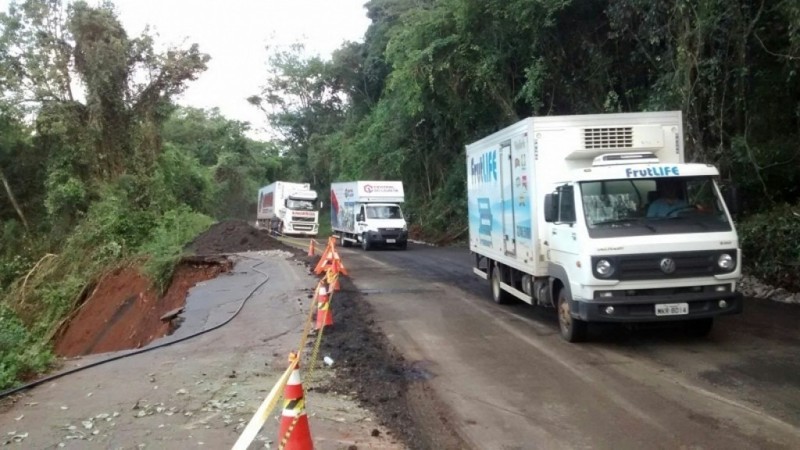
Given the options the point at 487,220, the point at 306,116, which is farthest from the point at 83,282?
the point at 306,116

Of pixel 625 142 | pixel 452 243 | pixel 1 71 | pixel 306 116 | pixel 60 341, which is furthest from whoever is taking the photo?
pixel 306 116

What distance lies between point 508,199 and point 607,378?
15.6ft

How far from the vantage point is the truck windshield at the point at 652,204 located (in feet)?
29.1

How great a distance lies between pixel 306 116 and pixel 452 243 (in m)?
33.3

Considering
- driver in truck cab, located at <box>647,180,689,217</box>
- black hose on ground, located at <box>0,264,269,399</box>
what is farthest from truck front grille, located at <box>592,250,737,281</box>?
black hose on ground, located at <box>0,264,269,399</box>

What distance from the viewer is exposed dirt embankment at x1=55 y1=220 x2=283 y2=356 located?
19.3m

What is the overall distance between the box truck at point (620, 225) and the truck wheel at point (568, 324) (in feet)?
0.05

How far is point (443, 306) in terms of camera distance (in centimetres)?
1317

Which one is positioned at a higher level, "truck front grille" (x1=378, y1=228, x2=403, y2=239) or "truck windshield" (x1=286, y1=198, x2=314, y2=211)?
"truck windshield" (x1=286, y1=198, x2=314, y2=211)

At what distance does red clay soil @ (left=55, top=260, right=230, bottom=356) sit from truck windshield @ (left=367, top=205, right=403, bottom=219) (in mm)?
10165

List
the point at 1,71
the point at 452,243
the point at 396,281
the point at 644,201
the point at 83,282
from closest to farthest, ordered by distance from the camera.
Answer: the point at 644,201, the point at 396,281, the point at 83,282, the point at 1,71, the point at 452,243

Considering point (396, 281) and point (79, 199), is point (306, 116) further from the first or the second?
point (396, 281)

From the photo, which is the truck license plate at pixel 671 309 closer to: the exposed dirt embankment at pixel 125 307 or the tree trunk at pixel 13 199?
the exposed dirt embankment at pixel 125 307

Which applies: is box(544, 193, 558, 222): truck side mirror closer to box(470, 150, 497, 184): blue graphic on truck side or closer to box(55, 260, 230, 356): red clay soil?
box(470, 150, 497, 184): blue graphic on truck side
